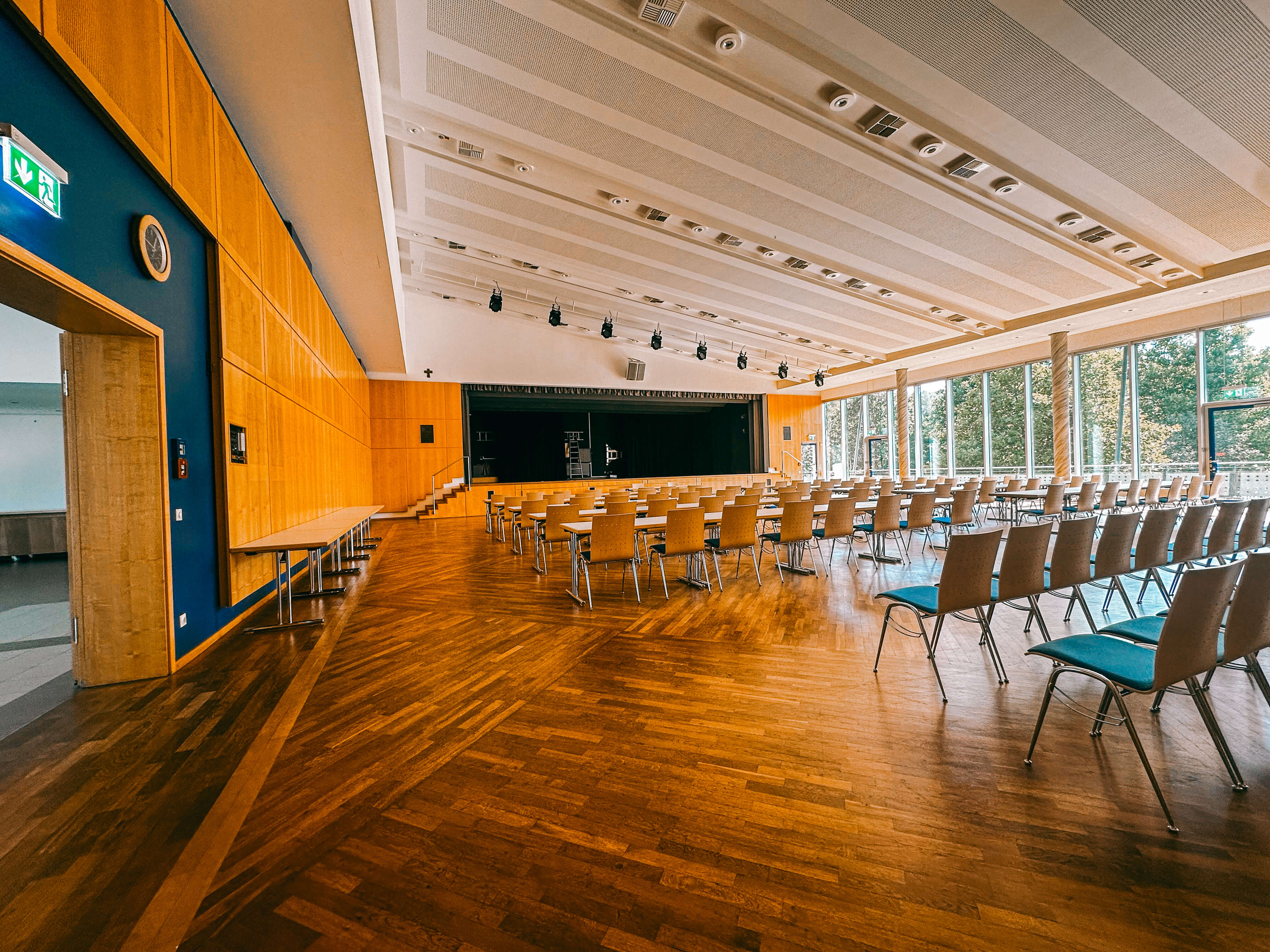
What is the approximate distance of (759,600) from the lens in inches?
191

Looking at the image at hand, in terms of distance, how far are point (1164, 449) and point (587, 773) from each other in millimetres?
13631

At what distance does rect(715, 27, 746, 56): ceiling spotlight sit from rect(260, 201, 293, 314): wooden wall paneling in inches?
A: 179

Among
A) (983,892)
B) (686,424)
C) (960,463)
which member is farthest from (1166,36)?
(686,424)

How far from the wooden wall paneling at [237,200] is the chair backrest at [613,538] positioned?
376 centimetres

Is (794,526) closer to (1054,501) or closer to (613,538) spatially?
(613,538)

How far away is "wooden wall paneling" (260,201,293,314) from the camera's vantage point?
5.30 m

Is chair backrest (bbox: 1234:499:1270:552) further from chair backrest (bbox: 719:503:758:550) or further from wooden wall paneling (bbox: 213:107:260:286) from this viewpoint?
wooden wall paneling (bbox: 213:107:260:286)

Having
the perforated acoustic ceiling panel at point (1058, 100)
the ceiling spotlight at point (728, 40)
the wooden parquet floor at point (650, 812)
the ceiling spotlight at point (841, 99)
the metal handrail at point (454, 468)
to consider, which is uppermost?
the ceiling spotlight at point (728, 40)

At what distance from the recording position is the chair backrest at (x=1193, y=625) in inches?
71.8

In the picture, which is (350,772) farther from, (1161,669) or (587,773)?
(1161,669)

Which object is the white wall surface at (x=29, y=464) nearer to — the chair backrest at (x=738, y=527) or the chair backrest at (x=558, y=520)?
the chair backrest at (x=558, y=520)

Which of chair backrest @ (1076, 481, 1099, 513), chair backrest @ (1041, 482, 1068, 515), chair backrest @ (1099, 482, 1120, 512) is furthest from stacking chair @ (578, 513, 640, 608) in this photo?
chair backrest @ (1099, 482, 1120, 512)

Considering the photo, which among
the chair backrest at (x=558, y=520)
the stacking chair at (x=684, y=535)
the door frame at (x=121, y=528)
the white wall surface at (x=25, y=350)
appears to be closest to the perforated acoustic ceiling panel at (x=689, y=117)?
the door frame at (x=121, y=528)

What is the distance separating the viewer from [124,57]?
2908 mm
